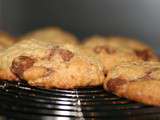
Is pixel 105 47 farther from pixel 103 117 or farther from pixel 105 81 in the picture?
pixel 103 117

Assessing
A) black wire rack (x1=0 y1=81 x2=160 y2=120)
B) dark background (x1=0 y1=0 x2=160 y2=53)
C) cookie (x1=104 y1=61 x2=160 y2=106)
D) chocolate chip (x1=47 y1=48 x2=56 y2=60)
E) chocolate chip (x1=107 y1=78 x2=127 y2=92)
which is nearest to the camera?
black wire rack (x1=0 y1=81 x2=160 y2=120)

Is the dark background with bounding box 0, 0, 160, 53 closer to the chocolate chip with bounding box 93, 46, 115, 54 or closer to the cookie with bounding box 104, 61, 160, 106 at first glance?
the chocolate chip with bounding box 93, 46, 115, 54

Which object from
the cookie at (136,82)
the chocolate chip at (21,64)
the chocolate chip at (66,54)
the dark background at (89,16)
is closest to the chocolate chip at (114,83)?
the cookie at (136,82)

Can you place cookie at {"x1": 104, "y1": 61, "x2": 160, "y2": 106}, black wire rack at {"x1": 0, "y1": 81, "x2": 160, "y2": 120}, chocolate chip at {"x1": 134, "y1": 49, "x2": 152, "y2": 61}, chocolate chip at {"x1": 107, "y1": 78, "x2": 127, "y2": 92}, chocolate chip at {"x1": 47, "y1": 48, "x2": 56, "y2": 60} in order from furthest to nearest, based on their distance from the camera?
1. chocolate chip at {"x1": 134, "y1": 49, "x2": 152, "y2": 61}
2. chocolate chip at {"x1": 47, "y1": 48, "x2": 56, "y2": 60}
3. chocolate chip at {"x1": 107, "y1": 78, "x2": 127, "y2": 92}
4. cookie at {"x1": 104, "y1": 61, "x2": 160, "y2": 106}
5. black wire rack at {"x1": 0, "y1": 81, "x2": 160, "y2": 120}

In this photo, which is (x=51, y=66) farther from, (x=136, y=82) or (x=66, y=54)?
(x=136, y=82)

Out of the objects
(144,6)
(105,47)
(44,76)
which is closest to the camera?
(44,76)

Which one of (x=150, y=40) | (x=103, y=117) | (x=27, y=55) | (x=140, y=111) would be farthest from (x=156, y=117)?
(x=150, y=40)

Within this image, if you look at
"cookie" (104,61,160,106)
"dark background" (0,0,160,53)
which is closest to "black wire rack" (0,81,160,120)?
"cookie" (104,61,160,106)

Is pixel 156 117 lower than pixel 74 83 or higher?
lower
